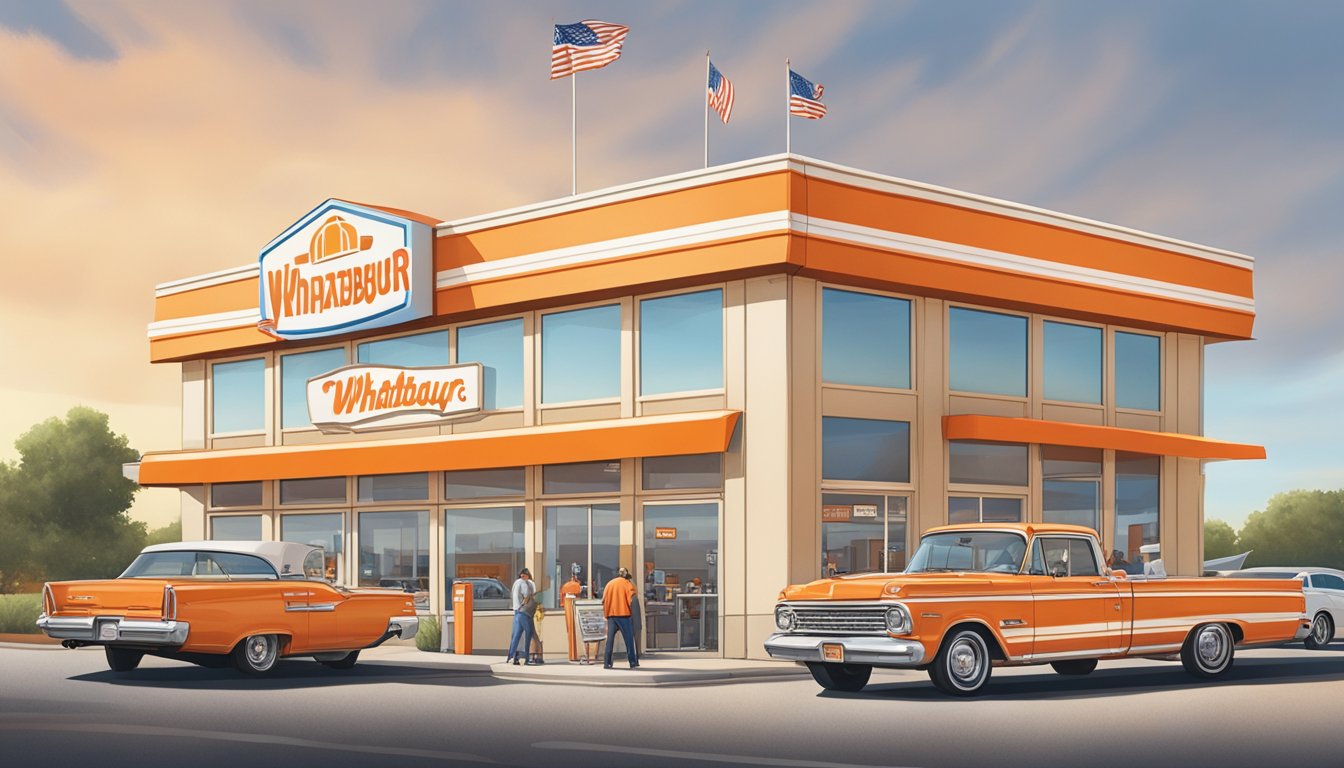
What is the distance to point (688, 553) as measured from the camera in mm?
27047

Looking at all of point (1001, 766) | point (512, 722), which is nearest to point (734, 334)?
point (512, 722)

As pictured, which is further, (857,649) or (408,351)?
(408,351)

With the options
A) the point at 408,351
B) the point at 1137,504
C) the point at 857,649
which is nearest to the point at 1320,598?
the point at 1137,504

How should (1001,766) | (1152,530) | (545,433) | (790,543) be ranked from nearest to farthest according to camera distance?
(1001,766) → (790,543) → (545,433) → (1152,530)

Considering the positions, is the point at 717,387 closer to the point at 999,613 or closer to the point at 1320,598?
the point at 999,613

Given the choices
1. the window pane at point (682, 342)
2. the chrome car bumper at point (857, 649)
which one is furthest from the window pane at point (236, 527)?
the chrome car bumper at point (857, 649)

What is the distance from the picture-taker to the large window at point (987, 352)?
28.7 meters

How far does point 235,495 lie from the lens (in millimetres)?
35969

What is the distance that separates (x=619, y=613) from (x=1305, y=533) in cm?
11165

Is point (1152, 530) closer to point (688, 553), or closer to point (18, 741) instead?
point (688, 553)

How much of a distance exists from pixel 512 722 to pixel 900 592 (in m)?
4.93

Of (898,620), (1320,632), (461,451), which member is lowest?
(1320,632)

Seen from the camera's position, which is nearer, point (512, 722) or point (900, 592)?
Answer: point (512, 722)

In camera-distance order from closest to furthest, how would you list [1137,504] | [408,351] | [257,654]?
[257,654]
[1137,504]
[408,351]
